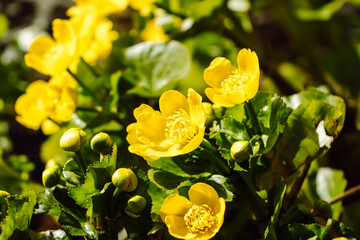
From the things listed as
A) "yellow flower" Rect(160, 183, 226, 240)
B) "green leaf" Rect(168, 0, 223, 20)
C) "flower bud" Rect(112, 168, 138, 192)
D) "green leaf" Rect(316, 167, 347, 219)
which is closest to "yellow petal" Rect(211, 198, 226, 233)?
"yellow flower" Rect(160, 183, 226, 240)

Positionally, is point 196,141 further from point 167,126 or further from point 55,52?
point 55,52

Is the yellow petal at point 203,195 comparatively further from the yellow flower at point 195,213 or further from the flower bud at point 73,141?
the flower bud at point 73,141

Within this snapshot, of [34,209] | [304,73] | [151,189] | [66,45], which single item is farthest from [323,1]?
[34,209]

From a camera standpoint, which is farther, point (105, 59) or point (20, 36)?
point (20, 36)

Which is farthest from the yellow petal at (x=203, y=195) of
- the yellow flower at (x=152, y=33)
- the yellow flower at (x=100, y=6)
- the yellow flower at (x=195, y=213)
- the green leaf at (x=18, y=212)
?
the yellow flower at (x=152, y=33)

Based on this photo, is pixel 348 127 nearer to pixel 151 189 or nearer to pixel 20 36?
pixel 151 189

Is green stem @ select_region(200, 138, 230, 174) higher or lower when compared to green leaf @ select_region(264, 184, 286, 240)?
higher

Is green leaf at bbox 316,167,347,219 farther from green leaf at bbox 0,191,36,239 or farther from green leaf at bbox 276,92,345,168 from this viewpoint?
green leaf at bbox 0,191,36,239
